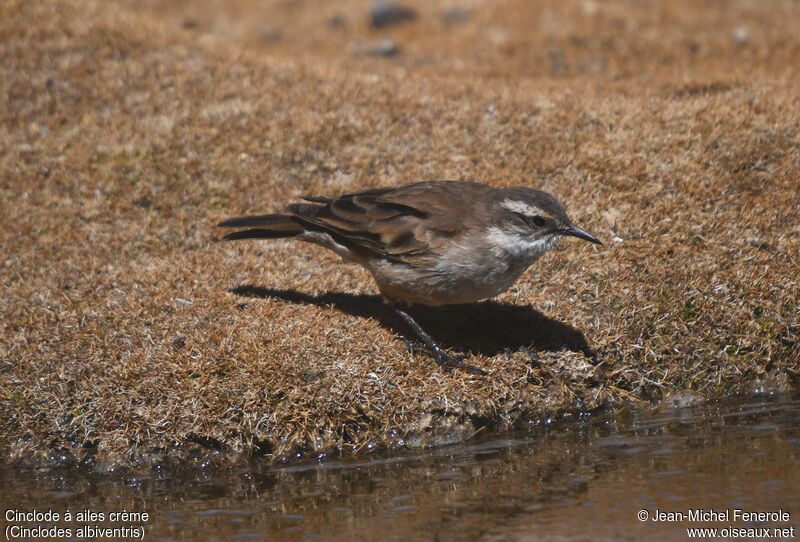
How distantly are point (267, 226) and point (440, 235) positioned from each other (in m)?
1.64

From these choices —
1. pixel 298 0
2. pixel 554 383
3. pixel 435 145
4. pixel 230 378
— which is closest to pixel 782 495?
pixel 554 383

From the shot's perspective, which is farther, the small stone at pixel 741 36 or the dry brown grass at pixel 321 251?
the small stone at pixel 741 36

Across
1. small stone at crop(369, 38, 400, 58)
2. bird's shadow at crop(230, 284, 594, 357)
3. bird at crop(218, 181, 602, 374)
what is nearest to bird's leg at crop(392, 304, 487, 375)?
bird at crop(218, 181, 602, 374)

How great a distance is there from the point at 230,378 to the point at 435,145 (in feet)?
13.1

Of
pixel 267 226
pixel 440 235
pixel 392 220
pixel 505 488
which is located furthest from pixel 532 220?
pixel 267 226

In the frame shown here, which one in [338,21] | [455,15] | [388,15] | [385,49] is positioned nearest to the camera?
[385,49]

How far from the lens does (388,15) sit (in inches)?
699

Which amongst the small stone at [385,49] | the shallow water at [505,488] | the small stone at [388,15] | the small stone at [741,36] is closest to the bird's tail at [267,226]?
the shallow water at [505,488]

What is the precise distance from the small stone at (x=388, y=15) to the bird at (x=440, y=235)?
33.9 ft

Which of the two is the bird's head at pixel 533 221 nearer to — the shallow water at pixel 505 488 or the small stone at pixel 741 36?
the shallow water at pixel 505 488

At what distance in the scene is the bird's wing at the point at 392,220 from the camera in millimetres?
7520

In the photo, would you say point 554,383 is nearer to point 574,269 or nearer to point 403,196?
point 574,269

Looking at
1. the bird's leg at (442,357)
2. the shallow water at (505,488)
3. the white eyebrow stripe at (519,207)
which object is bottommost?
the shallow water at (505,488)

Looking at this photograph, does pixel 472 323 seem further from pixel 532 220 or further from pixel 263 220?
pixel 263 220
